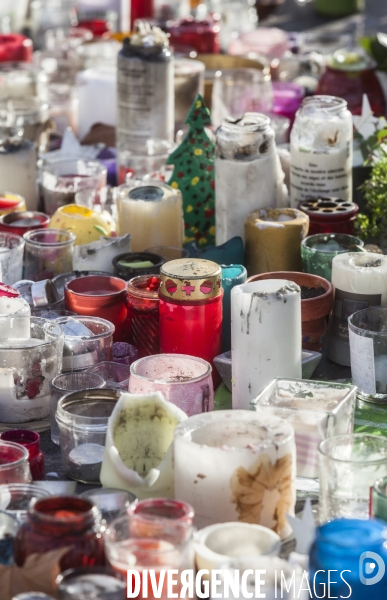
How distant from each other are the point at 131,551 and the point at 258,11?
4.53 meters

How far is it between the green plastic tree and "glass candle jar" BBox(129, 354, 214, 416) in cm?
76

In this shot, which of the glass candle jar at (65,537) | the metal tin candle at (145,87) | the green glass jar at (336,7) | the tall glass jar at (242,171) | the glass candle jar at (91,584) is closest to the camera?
the glass candle jar at (91,584)

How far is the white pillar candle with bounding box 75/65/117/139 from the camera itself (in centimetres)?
339

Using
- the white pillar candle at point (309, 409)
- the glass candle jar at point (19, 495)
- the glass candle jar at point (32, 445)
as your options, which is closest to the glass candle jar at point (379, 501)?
the white pillar candle at point (309, 409)

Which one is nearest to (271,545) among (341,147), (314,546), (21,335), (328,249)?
(314,546)

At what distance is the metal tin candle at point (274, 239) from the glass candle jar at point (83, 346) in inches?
18.2

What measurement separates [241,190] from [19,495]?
111 cm

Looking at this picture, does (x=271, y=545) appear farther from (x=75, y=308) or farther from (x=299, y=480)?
(x=75, y=308)

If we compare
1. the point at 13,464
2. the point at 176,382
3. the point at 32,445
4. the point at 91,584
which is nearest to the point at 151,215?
the point at 176,382

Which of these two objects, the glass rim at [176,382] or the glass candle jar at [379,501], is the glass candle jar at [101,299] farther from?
the glass candle jar at [379,501]

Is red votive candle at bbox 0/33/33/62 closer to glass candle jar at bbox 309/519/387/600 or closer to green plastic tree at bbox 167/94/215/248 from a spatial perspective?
green plastic tree at bbox 167/94/215/248

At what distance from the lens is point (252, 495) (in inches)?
60.3

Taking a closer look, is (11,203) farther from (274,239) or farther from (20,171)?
(274,239)

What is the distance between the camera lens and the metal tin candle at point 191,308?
6.61 ft
